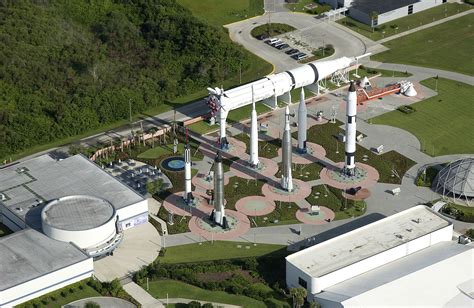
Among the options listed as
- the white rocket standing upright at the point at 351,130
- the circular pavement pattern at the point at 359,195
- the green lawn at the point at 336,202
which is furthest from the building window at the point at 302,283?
the white rocket standing upright at the point at 351,130

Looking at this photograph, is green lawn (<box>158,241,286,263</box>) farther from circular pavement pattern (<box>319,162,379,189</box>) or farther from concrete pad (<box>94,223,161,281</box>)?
circular pavement pattern (<box>319,162,379,189</box>)

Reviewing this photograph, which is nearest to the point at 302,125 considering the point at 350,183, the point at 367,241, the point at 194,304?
the point at 350,183

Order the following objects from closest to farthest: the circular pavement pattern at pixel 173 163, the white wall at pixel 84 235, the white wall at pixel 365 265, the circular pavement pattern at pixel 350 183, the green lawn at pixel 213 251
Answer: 1. the white wall at pixel 365 265
2. the white wall at pixel 84 235
3. the green lawn at pixel 213 251
4. the circular pavement pattern at pixel 350 183
5. the circular pavement pattern at pixel 173 163

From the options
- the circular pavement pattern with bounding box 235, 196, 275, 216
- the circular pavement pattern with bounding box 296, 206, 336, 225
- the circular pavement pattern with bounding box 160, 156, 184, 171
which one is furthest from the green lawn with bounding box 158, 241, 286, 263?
the circular pavement pattern with bounding box 160, 156, 184, 171

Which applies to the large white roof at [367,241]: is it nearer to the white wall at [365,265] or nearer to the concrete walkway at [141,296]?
the white wall at [365,265]

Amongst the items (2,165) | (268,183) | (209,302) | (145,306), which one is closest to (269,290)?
(209,302)

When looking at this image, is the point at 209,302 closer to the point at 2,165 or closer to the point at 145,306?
the point at 145,306
